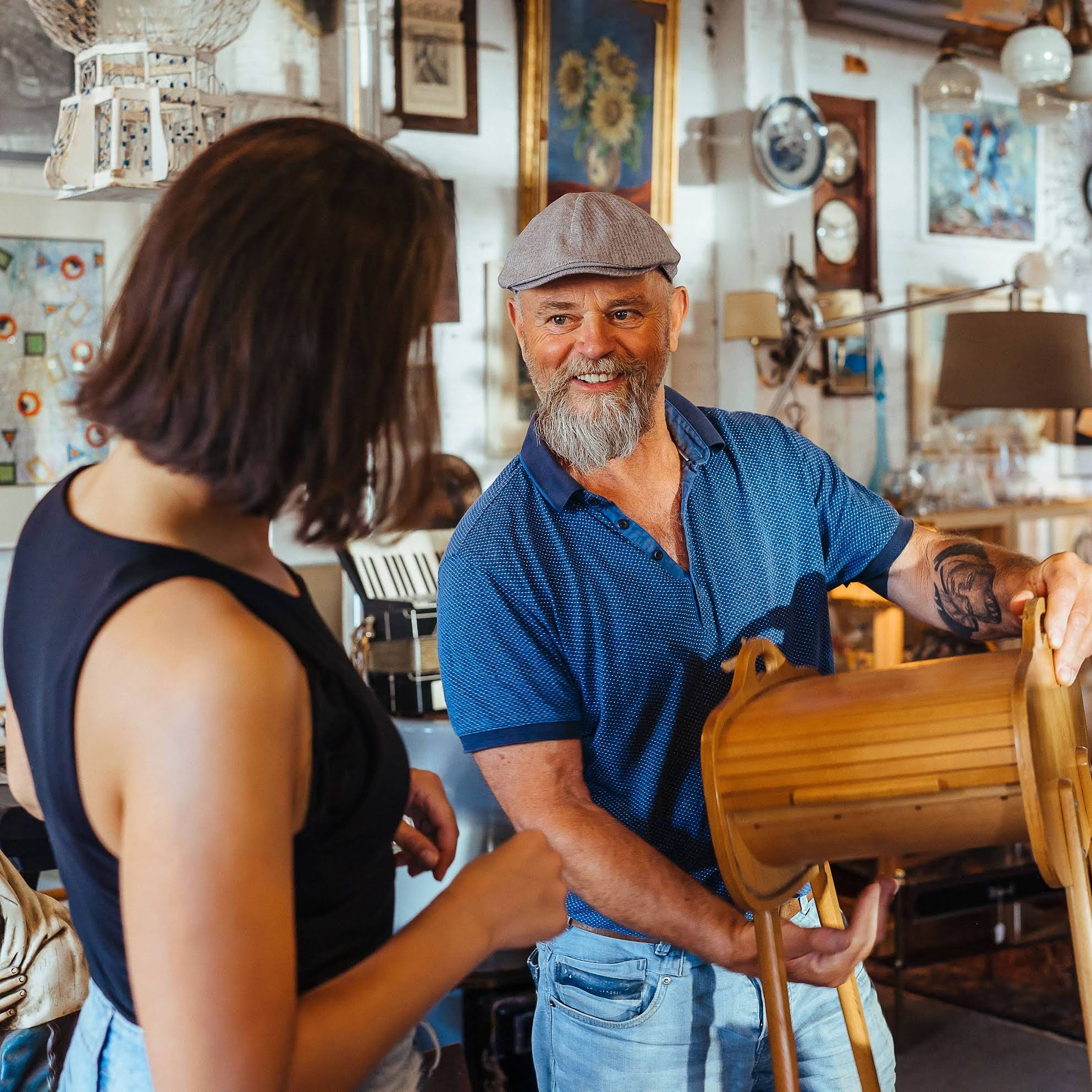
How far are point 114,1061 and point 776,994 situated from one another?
746mm

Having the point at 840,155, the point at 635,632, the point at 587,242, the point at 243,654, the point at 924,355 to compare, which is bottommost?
the point at 635,632

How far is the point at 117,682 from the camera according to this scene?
760 mm

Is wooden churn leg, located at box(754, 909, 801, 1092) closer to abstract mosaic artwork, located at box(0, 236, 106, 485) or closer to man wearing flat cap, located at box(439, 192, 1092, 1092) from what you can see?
man wearing flat cap, located at box(439, 192, 1092, 1092)

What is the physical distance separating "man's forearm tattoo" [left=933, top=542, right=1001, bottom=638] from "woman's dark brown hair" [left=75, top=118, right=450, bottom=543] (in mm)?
1179

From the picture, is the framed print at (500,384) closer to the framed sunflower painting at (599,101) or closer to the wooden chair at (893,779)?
the framed sunflower painting at (599,101)

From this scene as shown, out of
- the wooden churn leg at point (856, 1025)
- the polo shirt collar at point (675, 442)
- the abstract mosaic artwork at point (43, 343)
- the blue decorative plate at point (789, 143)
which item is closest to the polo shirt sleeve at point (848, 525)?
the polo shirt collar at point (675, 442)

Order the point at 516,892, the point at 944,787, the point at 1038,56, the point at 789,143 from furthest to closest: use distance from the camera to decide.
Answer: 1. the point at 789,143
2. the point at 1038,56
3. the point at 944,787
4. the point at 516,892

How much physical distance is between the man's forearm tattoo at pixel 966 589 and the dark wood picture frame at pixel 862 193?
372 centimetres

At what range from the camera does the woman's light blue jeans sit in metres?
0.93

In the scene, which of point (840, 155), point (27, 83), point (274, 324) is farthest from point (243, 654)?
point (840, 155)

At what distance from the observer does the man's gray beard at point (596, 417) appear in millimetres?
1804

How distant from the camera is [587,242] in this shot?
1.83 m

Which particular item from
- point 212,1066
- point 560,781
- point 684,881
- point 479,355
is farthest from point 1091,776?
point 479,355

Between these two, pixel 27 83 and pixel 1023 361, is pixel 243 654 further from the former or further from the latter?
pixel 1023 361
